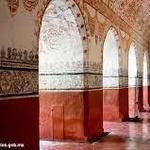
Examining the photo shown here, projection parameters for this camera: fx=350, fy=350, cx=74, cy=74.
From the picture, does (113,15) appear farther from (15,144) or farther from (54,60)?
(15,144)

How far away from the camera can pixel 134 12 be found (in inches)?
496

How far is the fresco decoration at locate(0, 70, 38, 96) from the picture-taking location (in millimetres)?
4449

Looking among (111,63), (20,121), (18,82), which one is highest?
(111,63)

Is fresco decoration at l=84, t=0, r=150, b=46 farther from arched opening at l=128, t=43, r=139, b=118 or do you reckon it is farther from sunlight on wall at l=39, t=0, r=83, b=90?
sunlight on wall at l=39, t=0, r=83, b=90

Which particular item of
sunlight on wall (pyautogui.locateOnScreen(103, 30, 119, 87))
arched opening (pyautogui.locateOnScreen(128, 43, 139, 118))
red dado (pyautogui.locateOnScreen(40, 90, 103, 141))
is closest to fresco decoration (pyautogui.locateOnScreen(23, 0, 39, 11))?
red dado (pyautogui.locateOnScreen(40, 90, 103, 141))

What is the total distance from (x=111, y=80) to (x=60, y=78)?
154 inches

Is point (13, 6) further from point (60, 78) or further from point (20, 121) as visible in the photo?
point (60, 78)

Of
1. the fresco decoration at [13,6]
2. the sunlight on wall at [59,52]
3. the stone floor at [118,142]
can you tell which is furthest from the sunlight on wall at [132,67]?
the fresco decoration at [13,6]

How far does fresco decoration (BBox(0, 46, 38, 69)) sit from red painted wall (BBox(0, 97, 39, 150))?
47cm

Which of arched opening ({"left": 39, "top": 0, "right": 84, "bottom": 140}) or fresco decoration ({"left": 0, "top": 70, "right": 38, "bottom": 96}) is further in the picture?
arched opening ({"left": 39, "top": 0, "right": 84, "bottom": 140})

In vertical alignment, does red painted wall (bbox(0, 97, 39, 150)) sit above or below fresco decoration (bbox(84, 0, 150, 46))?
below

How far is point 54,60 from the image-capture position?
314 inches

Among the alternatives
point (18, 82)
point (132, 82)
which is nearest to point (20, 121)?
point (18, 82)

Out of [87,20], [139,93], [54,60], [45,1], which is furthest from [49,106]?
[139,93]
